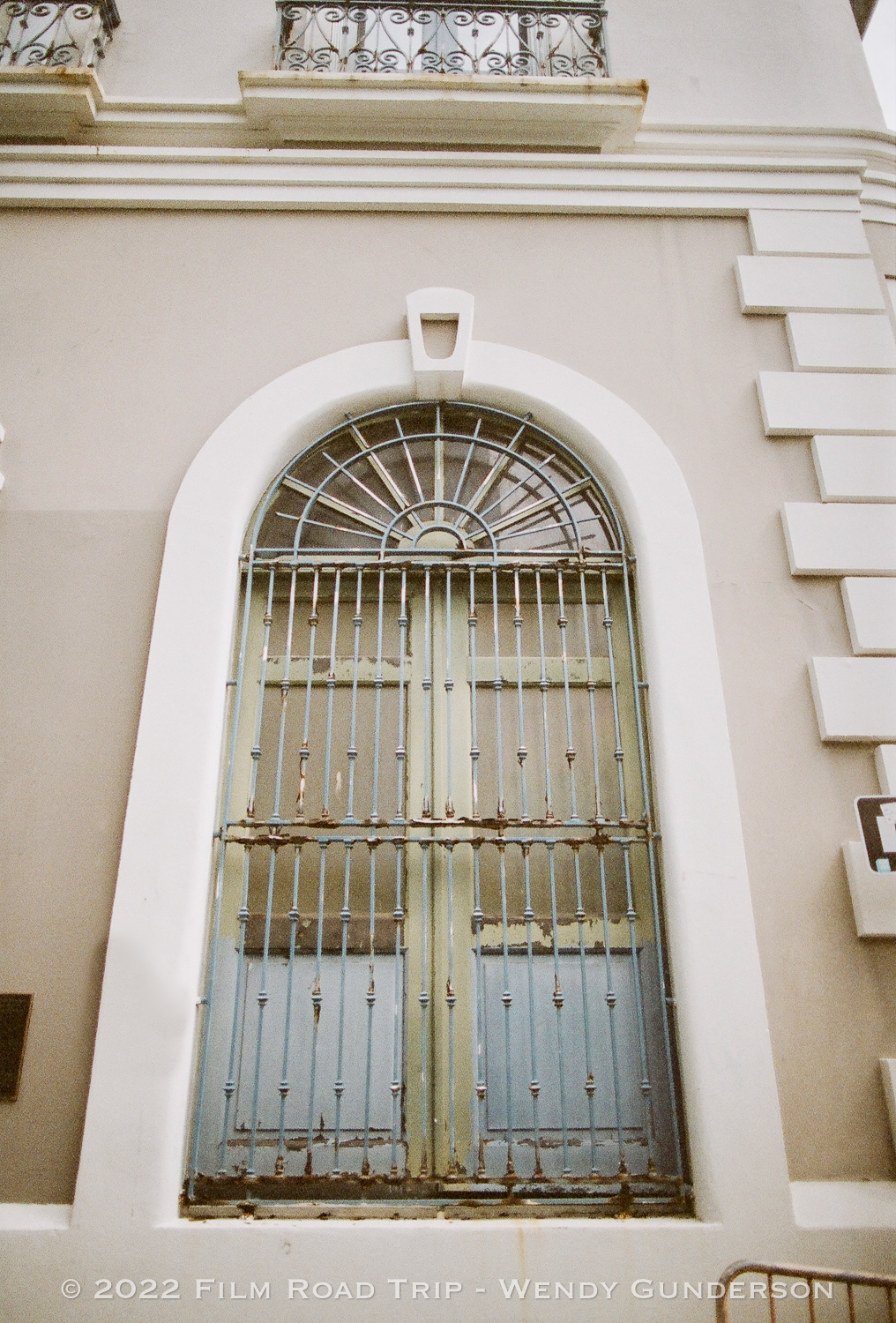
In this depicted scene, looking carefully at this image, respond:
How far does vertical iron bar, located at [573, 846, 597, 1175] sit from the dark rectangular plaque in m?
2.08

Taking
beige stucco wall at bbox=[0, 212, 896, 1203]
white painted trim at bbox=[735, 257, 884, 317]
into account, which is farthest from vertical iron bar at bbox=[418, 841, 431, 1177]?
white painted trim at bbox=[735, 257, 884, 317]

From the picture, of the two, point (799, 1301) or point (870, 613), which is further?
point (870, 613)

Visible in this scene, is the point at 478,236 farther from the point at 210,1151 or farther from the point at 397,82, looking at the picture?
the point at 210,1151

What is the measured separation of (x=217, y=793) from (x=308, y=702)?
54 cm

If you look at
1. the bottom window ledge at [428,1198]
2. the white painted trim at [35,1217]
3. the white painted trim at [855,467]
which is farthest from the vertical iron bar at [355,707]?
the white painted trim at [855,467]

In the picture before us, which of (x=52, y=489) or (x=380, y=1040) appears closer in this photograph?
(x=380, y=1040)

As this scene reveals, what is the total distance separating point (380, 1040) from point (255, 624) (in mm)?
1897

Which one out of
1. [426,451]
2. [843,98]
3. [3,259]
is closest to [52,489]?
[3,259]

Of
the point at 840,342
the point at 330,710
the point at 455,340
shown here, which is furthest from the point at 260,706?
the point at 840,342

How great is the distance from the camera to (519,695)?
3.62 m

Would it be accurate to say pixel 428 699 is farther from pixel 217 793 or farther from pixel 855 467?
pixel 855 467

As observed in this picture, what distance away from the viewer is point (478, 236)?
4.47 meters

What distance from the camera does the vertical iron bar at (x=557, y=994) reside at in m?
3.06

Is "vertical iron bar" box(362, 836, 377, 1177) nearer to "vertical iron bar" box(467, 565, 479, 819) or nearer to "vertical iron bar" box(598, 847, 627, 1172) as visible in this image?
"vertical iron bar" box(467, 565, 479, 819)
